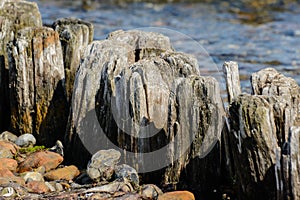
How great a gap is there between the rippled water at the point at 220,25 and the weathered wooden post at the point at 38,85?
3.72 m

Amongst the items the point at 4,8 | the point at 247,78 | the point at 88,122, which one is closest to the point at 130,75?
the point at 88,122

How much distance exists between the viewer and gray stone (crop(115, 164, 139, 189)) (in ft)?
16.7

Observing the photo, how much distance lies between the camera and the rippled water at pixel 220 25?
11469 mm

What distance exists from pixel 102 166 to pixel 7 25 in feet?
Result: 7.05

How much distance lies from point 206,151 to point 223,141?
0.51 ft

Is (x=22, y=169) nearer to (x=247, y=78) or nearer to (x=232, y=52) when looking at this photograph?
(x=247, y=78)

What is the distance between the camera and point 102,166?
5195 millimetres

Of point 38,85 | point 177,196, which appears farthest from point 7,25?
point 177,196

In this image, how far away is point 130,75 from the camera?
5238 millimetres

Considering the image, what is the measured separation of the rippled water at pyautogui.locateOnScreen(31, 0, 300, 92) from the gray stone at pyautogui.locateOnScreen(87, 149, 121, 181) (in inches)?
167

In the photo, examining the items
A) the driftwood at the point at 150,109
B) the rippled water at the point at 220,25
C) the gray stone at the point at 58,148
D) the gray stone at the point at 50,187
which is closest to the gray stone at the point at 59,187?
the gray stone at the point at 50,187

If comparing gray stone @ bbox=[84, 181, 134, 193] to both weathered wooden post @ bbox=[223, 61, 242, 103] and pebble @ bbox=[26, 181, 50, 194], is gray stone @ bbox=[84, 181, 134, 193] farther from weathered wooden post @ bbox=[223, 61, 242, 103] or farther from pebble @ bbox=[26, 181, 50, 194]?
weathered wooden post @ bbox=[223, 61, 242, 103]

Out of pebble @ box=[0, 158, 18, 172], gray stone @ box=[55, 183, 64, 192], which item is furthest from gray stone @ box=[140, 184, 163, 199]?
pebble @ box=[0, 158, 18, 172]

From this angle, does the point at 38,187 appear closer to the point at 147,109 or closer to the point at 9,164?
the point at 9,164
